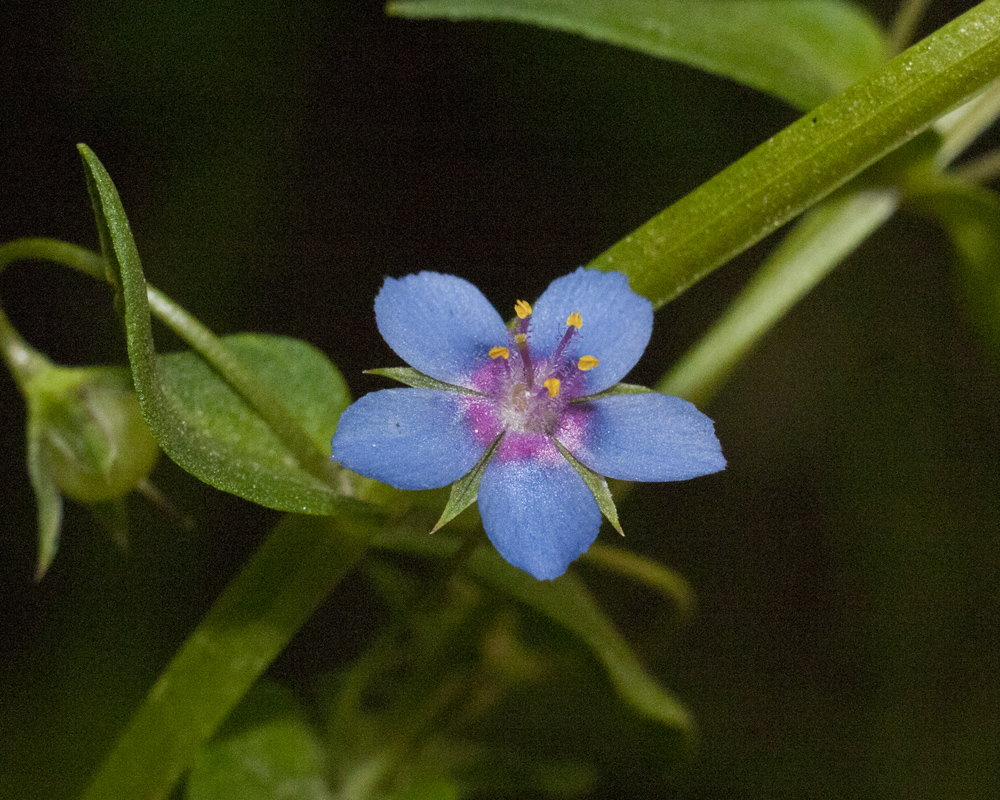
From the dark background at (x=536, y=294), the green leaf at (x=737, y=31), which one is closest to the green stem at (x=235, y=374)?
the green leaf at (x=737, y=31)

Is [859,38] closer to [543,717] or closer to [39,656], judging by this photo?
[543,717]

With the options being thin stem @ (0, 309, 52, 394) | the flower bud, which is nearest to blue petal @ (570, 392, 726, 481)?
the flower bud

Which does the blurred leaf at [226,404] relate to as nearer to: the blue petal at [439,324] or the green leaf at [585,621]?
the blue petal at [439,324]

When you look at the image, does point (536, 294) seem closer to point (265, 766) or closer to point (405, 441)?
point (265, 766)

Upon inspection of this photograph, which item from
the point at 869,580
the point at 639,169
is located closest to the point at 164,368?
the point at 639,169

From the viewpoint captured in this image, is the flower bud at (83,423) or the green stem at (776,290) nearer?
the flower bud at (83,423)

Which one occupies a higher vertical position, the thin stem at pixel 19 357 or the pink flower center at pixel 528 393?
the pink flower center at pixel 528 393

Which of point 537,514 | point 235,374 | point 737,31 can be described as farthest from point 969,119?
point 235,374
